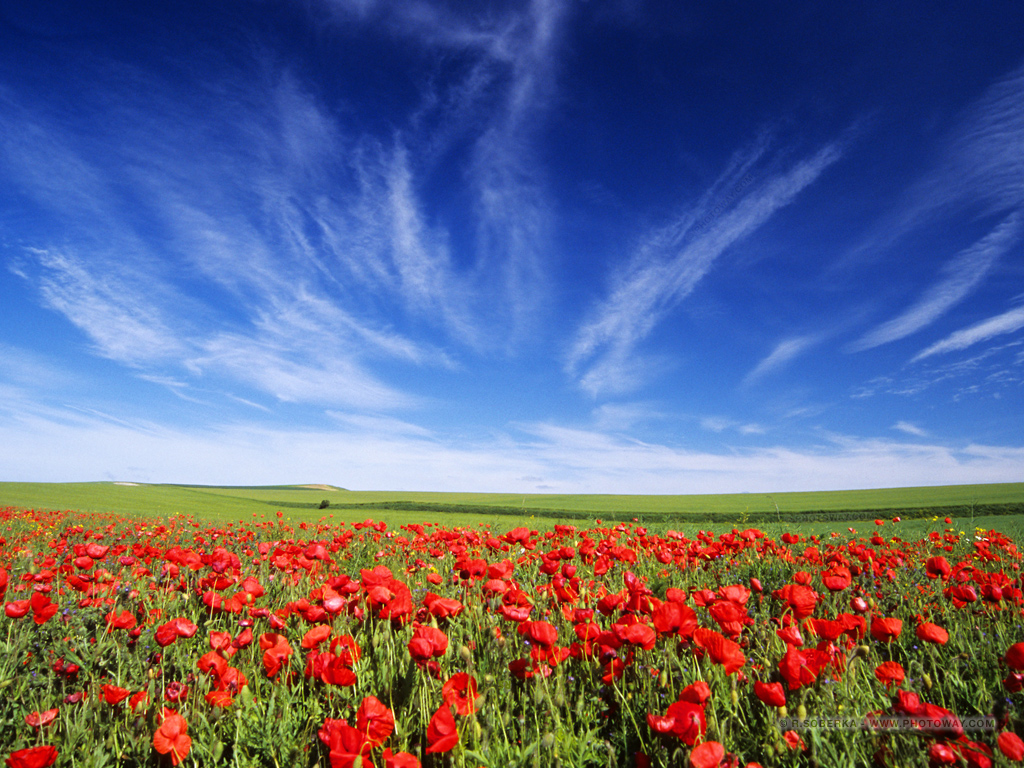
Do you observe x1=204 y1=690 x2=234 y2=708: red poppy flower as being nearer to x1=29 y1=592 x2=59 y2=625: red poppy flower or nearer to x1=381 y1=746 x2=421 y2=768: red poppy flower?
x1=381 y1=746 x2=421 y2=768: red poppy flower

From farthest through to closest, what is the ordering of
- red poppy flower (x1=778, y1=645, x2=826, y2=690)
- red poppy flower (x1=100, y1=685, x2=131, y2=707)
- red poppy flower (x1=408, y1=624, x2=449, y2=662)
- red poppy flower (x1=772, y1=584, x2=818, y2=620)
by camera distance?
red poppy flower (x1=772, y1=584, x2=818, y2=620) < red poppy flower (x1=100, y1=685, x2=131, y2=707) < red poppy flower (x1=408, y1=624, x2=449, y2=662) < red poppy flower (x1=778, y1=645, x2=826, y2=690)

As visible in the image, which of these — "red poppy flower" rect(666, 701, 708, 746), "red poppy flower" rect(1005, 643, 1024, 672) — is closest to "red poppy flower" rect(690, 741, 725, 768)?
"red poppy flower" rect(666, 701, 708, 746)

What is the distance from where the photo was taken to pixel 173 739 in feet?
6.55

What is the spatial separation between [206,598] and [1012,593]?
5872mm

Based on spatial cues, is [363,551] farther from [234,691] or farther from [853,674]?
[853,674]

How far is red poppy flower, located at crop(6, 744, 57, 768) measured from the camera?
5.94 feet

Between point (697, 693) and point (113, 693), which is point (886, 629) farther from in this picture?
point (113, 693)

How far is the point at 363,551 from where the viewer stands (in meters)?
7.92

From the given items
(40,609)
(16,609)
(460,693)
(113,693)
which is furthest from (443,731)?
(16,609)

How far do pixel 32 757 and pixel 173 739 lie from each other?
1.42ft

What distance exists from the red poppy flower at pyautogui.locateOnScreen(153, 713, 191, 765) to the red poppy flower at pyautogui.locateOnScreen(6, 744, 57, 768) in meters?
0.33

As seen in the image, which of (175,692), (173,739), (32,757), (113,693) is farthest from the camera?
(175,692)

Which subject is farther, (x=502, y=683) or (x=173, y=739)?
(x=502, y=683)

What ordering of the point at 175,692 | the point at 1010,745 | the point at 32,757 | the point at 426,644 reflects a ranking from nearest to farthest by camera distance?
the point at 1010,745, the point at 32,757, the point at 426,644, the point at 175,692
